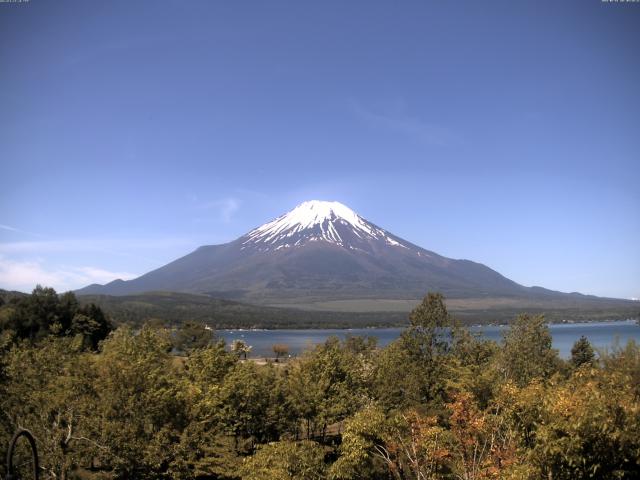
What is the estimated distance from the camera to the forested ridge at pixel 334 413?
30.3ft

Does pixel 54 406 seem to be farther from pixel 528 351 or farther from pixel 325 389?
pixel 528 351

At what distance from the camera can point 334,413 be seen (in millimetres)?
22812

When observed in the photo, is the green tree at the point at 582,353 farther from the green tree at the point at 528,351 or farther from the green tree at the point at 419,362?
the green tree at the point at 419,362

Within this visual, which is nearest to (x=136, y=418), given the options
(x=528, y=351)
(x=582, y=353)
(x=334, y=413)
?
(x=334, y=413)

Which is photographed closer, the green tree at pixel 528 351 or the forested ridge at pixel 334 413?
the forested ridge at pixel 334 413

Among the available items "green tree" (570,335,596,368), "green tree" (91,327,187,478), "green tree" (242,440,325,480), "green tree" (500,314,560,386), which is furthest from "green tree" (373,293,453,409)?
"green tree" (570,335,596,368)

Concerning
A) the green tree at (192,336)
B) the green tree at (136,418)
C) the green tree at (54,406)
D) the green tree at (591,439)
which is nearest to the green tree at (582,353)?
the green tree at (192,336)

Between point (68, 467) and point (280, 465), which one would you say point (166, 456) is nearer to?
point (68, 467)

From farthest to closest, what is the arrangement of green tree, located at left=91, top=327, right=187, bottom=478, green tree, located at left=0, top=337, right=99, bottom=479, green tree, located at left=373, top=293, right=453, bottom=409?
green tree, located at left=373, top=293, right=453, bottom=409 → green tree, located at left=0, top=337, right=99, bottom=479 → green tree, located at left=91, top=327, right=187, bottom=478

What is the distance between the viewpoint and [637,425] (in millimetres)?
8602

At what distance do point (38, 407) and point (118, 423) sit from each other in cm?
333

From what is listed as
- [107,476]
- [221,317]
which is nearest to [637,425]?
[107,476]

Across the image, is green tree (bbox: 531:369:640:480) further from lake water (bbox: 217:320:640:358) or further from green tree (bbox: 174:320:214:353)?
lake water (bbox: 217:320:640:358)

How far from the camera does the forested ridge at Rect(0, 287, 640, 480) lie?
30.3 feet
